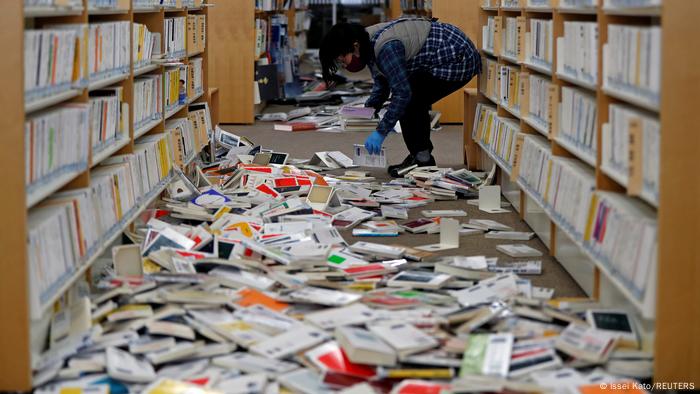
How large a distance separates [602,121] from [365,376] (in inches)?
55.1

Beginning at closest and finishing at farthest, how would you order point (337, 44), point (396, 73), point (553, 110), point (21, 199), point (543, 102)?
point (21, 199), point (553, 110), point (543, 102), point (337, 44), point (396, 73)

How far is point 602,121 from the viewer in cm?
371

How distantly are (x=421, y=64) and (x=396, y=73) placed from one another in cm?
43

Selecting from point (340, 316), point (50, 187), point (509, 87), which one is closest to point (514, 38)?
point (509, 87)

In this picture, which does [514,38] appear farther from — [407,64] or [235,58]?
[235,58]

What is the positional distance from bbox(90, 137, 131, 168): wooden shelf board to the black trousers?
264cm

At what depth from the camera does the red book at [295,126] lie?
9234 mm

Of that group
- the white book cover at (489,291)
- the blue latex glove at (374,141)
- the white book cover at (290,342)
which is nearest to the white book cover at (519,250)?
the white book cover at (489,291)

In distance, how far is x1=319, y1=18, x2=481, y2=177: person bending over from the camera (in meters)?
6.09

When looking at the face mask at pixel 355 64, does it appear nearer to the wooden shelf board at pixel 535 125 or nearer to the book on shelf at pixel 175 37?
the book on shelf at pixel 175 37

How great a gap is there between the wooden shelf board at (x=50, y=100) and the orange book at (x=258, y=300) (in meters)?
0.93

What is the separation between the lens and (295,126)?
9289 millimetres

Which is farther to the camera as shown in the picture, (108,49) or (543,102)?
(543,102)

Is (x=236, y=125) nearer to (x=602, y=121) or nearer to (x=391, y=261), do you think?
(x=391, y=261)
